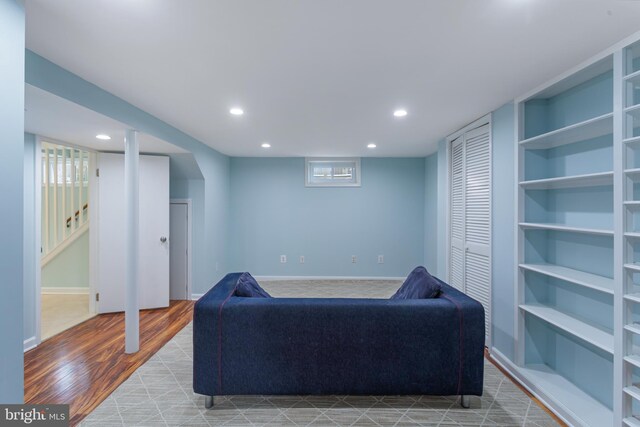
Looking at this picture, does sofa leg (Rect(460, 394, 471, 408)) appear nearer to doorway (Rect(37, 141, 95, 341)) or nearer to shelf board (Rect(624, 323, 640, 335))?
shelf board (Rect(624, 323, 640, 335))

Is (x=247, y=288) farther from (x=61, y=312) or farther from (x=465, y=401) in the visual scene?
(x=61, y=312)

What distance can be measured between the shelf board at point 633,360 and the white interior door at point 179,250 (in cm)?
482

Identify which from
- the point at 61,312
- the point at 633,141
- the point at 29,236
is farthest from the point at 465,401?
the point at 61,312

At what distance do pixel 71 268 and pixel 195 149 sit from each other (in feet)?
9.92

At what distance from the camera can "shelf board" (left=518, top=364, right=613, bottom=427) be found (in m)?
1.93

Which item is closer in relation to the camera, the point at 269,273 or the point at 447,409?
the point at 447,409

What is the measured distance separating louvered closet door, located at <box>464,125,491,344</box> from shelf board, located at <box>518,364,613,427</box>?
569mm

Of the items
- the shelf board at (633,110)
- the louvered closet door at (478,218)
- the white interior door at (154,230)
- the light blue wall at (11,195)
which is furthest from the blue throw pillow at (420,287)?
the white interior door at (154,230)

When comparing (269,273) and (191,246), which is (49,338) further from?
(269,273)

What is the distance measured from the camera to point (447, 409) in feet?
6.92

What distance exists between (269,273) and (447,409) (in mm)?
4185

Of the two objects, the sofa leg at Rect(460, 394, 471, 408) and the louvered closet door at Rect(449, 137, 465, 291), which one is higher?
the louvered closet door at Rect(449, 137, 465, 291)

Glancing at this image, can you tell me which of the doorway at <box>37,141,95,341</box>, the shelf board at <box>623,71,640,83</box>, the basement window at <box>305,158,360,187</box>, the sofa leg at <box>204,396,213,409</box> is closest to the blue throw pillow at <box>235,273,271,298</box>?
the sofa leg at <box>204,396,213,409</box>

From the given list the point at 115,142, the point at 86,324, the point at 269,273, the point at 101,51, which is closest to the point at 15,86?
the point at 101,51
